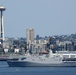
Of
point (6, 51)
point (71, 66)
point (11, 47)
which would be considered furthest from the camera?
point (11, 47)

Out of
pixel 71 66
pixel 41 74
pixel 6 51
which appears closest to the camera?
pixel 41 74

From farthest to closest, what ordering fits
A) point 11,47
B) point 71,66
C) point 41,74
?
point 11,47 < point 71,66 < point 41,74

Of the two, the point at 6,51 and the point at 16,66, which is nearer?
the point at 16,66

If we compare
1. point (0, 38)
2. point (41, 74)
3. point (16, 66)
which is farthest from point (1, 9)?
point (41, 74)

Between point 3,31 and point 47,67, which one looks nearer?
point 47,67

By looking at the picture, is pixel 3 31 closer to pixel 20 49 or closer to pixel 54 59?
pixel 20 49

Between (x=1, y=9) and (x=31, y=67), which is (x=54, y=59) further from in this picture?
(x=1, y=9)

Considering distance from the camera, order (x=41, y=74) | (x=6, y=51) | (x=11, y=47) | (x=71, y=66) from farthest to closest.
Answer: (x=11, y=47) < (x=6, y=51) < (x=71, y=66) < (x=41, y=74)

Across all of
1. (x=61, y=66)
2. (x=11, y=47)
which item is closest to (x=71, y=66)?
(x=61, y=66)

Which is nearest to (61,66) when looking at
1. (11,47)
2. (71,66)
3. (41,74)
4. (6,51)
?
(71,66)
